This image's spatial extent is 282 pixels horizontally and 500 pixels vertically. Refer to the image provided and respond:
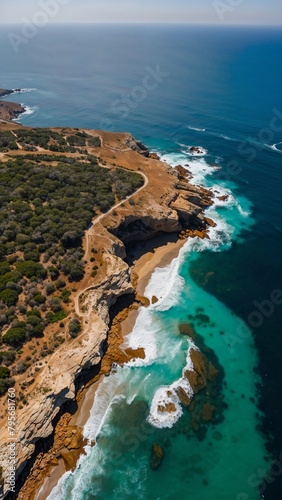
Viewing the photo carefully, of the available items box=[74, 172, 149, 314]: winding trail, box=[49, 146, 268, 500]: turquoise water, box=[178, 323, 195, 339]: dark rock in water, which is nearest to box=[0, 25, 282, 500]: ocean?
box=[49, 146, 268, 500]: turquoise water

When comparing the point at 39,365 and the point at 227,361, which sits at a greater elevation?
the point at 39,365

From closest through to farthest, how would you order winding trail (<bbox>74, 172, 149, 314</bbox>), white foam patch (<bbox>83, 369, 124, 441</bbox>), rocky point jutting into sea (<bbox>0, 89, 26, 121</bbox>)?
white foam patch (<bbox>83, 369, 124, 441</bbox>), winding trail (<bbox>74, 172, 149, 314</bbox>), rocky point jutting into sea (<bbox>0, 89, 26, 121</bbox>)

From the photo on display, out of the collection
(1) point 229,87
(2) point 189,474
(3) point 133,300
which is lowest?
(2) point 189,474

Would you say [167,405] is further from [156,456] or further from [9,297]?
[9,297]

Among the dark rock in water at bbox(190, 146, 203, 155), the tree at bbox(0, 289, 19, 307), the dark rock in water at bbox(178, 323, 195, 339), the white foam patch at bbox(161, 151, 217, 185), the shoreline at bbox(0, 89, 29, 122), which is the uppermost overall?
the dark rock in water at bbox(190, 146, 203, 155)

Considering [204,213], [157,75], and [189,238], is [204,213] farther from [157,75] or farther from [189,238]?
[157,75]

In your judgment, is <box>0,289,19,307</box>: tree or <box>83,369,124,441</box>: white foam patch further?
<box>0,289,19,307</box>: tree

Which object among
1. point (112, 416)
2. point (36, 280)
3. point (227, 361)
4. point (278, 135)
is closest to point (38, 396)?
point (112, 416)

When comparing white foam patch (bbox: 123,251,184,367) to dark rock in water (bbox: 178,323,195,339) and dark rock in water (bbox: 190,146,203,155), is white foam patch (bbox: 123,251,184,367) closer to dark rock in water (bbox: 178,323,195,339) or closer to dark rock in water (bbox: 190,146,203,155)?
dark rock in water (bbox: 178,323,195,339)

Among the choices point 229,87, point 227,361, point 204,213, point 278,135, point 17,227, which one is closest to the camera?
point 227,361
